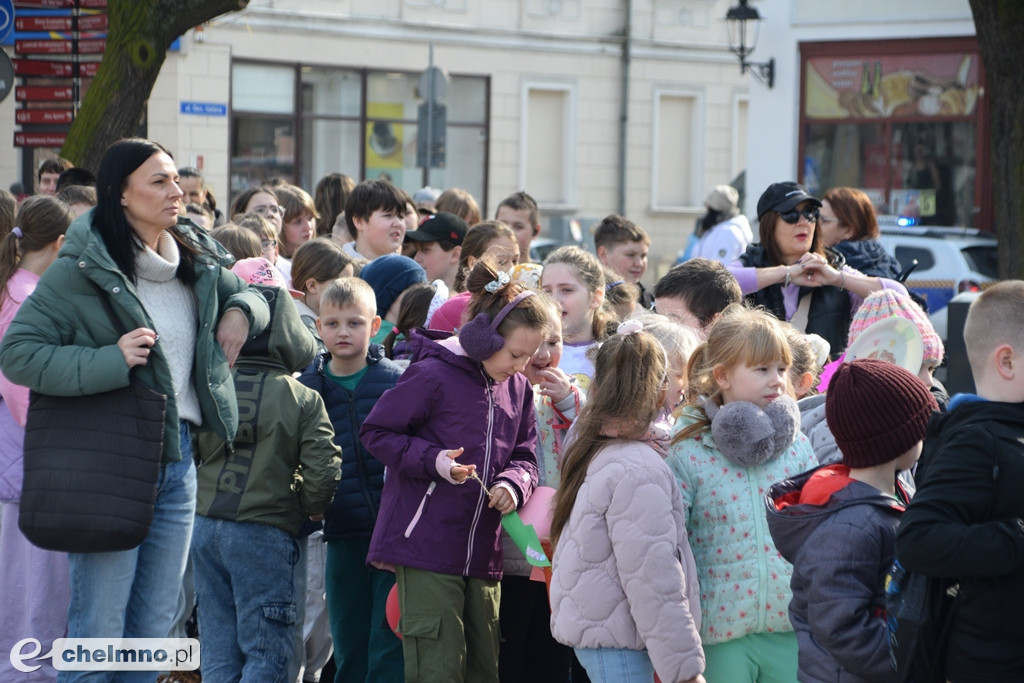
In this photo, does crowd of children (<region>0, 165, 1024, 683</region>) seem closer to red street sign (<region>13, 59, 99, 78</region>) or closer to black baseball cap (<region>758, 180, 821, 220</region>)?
black baseball cap (<region>758, 180, 821, 220</region>)

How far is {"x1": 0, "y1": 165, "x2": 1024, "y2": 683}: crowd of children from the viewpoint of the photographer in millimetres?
3420

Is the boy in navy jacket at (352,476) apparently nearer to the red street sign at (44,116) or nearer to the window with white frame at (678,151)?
→ the red street sign at (44,116)

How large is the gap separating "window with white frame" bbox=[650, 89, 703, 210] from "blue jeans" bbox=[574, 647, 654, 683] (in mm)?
25281

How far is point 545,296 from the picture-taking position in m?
4.80

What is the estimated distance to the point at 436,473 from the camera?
4.60m

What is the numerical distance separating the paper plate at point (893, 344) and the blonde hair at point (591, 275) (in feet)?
3.62

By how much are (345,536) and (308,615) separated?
118cm

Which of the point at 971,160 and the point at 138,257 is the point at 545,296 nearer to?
the point at 138,257

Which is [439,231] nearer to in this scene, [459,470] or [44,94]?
[459,470]

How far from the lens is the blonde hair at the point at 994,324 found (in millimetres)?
→ 3377

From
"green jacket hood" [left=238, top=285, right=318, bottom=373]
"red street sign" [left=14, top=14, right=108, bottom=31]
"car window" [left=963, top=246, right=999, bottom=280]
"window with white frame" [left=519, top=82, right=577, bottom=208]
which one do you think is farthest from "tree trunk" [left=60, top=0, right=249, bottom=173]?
"window with white frame" [left=519, top=82, right=577, bottom=208]

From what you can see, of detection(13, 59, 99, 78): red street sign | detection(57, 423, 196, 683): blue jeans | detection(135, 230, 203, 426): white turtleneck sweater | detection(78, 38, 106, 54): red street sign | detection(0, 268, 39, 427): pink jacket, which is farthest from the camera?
detection(78, 38, 106, 54): red street sign

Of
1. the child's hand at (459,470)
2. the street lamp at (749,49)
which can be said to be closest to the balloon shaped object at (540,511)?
A: the child's hand at (459,470)

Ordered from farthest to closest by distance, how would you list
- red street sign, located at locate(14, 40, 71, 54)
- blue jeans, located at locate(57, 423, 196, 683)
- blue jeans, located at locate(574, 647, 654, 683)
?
1. red street sign, located at locate(14, 40, 71, 54)
2. blue jeans, located at locate(57, 423, 196, 683)
3. blue jeans, located at locate(574, 647, 654, 683)
